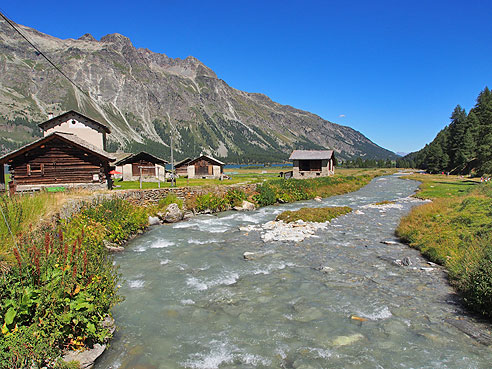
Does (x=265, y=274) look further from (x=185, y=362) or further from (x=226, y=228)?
(x=226, y=228)

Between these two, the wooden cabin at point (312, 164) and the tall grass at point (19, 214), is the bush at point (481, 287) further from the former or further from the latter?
the wooden cabin at point (312, 164)

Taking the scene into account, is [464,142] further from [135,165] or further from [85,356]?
[85,356]

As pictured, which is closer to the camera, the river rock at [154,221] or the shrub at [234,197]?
the river rock at [154,221]

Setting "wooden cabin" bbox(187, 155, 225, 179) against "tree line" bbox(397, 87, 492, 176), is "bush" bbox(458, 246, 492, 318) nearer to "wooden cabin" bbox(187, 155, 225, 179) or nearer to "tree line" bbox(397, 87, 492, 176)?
"wooden cabin" bbox(187, 155, 225, 179)

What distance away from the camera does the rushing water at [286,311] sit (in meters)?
7.31

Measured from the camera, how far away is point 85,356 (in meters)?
6.67


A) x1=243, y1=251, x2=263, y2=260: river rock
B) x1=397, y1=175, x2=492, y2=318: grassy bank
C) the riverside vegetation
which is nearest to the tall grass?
the riverside vegetation

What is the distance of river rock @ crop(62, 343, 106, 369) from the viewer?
21.0 ft

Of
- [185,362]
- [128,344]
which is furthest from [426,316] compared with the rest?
[128,344]

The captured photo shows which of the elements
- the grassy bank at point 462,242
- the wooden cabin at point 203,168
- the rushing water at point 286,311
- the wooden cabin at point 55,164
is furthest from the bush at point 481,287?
the wooden cabin at point 203,168

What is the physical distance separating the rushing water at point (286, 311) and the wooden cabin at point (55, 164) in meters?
16.9

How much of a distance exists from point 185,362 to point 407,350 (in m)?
5.72

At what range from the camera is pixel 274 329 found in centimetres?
853

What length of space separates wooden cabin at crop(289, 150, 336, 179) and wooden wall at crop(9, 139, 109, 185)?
46.5 m
